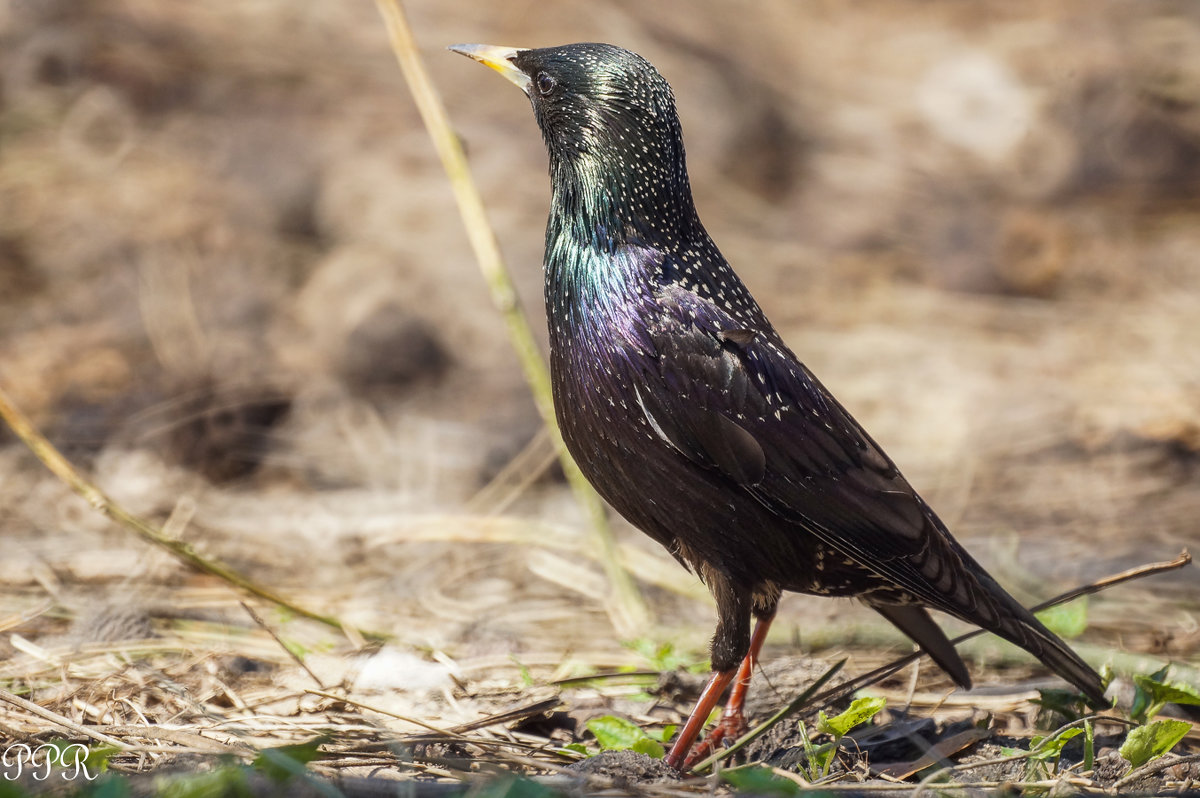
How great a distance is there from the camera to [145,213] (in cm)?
805

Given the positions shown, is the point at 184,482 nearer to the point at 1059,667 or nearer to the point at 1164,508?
the point at 1059,667

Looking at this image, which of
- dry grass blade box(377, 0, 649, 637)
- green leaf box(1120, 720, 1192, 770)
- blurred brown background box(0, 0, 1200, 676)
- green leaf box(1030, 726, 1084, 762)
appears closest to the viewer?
green leaf box(1120, 720, 1192, 770)

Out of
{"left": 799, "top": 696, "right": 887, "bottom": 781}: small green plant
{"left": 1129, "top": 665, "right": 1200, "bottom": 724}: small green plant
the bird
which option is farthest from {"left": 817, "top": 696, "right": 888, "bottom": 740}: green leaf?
{"left": 1129, "top": 665, "right": 1200, "bottom": 724}: small green plant

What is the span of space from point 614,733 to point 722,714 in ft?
1.50

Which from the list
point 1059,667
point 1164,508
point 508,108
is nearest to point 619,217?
point 1059,667

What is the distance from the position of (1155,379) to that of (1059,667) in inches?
145

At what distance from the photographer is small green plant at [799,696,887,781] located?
127 inches

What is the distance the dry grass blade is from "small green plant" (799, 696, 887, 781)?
1.25 m

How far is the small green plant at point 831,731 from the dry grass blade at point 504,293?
125 cm

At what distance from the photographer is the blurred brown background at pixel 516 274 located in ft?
17.2

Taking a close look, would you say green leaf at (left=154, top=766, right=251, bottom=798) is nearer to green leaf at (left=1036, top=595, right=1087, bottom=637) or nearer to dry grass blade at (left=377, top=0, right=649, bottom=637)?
dry grass blade at (left=377, top=0, right=649, bottom=637)

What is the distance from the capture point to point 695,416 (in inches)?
130

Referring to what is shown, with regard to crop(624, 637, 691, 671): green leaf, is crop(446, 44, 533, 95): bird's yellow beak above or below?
above

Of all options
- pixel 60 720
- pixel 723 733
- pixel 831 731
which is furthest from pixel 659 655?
pixel 60 720
